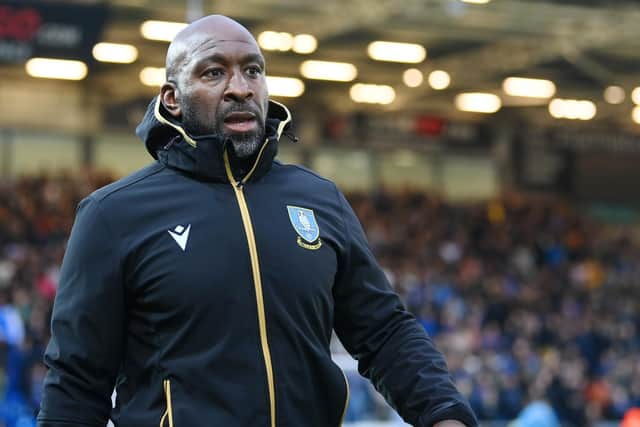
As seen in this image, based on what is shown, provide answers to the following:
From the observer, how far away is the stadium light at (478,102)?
28.0m

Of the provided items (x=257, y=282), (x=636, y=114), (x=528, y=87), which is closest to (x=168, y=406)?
(x=257, y=282)

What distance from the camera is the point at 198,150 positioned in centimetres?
269

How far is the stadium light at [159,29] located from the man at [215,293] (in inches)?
739

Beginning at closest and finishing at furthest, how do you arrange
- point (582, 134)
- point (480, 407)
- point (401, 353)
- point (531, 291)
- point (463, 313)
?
point (401, 353) < point (480, 407) < point (463, 313) < point (531, 291) < point (582, 134)

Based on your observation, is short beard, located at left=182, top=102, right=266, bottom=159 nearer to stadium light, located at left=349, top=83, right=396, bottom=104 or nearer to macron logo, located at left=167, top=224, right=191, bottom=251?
macron logo, located at left=167, top=224, right=191, bottom=251

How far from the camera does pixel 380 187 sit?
88.8ft

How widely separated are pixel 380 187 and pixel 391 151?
5.18ft

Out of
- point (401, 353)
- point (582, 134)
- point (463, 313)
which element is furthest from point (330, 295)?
point (582, 134)

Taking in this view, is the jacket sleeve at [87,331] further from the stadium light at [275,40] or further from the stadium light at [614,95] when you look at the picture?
the stadium light at [614,95]

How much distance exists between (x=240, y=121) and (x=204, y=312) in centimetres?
43

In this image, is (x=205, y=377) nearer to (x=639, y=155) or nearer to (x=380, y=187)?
(x=380, y=187)

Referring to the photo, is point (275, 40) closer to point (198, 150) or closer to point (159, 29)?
point (159, 29)

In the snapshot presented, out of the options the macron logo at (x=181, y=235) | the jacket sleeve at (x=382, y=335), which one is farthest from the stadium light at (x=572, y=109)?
the macron logo at (x=181, y=235)

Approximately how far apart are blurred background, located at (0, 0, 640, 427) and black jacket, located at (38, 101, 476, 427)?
30.6ft
